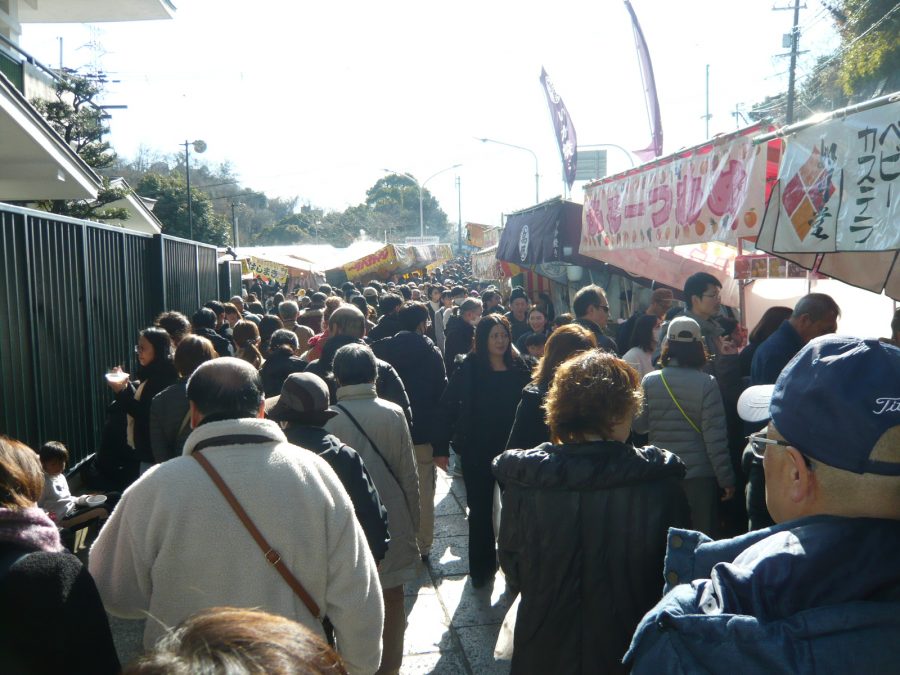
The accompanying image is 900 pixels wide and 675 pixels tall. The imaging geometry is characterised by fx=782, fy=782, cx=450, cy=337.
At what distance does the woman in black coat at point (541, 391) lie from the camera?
4352 mm

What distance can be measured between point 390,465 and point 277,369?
227cm

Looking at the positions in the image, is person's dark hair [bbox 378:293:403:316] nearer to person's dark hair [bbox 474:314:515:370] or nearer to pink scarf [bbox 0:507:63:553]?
person's dark hair [bbox 474:314:515:370]

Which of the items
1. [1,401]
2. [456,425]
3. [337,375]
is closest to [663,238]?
[456,425]

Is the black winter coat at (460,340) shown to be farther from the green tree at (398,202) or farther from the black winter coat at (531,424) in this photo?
the green tree at (398,202)

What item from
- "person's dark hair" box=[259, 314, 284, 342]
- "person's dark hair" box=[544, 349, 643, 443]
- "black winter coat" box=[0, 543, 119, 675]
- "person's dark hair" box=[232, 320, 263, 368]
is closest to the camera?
"black winter coat" box=[0, 543, 119, 675]

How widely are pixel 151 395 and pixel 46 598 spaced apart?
10.2 ft

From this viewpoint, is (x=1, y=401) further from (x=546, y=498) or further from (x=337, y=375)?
(x=546, y=498)

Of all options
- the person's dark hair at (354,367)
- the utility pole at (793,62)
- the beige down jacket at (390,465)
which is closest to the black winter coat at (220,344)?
the person's dark hair at (354,367)

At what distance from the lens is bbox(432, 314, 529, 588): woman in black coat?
17.9 ft

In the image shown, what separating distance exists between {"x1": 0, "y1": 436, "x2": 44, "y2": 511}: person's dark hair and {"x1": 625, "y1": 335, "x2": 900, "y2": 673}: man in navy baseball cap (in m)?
1.64

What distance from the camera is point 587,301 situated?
675cm

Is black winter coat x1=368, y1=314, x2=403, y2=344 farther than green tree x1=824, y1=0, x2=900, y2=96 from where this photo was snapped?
No

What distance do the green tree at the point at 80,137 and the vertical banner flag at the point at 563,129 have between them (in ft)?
25.9


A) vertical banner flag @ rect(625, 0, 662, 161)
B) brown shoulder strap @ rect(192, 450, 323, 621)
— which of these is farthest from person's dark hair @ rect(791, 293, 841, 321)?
vertical banner flag @ rect(625, 0, 662, 161)
